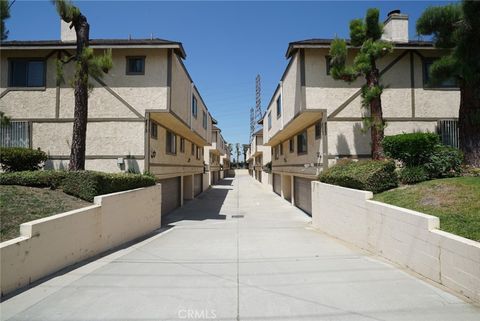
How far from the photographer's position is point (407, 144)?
8.70 metres

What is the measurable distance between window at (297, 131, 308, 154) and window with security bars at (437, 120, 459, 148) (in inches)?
239

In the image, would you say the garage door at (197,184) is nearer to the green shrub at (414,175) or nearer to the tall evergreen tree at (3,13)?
the tall evergreen tree at (3,13)

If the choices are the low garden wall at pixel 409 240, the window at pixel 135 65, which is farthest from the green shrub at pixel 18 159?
the low garden wall at pixel 409 240

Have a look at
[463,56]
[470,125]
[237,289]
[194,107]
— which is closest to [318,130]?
[470,125]

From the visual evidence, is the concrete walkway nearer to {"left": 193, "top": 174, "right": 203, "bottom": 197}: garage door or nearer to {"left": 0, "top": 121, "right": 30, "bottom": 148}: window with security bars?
{"left": 0, "top": 121, "right": 30, "bottom": 148}: window with security bars

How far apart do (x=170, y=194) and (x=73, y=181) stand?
930 cm

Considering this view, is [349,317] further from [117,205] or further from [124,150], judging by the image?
[124,150]

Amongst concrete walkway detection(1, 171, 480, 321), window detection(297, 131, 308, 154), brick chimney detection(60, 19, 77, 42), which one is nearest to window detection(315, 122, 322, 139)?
window detection(297, 131, 308, 154)

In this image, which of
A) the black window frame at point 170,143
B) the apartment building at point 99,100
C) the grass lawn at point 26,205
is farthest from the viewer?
the black window frame at point 170,143

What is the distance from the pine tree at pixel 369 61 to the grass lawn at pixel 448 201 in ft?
10.2

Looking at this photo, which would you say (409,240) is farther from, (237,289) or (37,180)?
(37,180)

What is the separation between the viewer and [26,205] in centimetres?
645

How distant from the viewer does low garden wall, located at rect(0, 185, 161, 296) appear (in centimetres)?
450

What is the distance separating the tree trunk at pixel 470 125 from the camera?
29.5 ft
